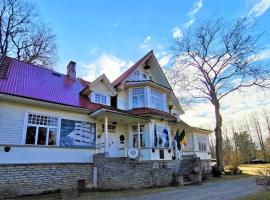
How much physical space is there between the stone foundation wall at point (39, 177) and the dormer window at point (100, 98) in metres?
5.15

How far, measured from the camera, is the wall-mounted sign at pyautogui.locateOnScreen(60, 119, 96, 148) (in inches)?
537

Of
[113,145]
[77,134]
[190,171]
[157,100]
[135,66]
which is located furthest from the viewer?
[135,66]

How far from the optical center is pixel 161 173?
14312 mm

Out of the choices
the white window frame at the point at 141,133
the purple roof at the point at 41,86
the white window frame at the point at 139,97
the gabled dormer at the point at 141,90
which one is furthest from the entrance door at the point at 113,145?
the white window frame at the point at 139,97

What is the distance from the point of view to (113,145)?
54.8ft

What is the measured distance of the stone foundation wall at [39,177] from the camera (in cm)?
1079

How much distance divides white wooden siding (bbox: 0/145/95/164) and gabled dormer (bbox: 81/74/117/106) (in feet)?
14.2

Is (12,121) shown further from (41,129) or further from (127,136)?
(127,136)

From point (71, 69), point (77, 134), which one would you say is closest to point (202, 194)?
point (77, 134)

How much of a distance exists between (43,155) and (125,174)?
15.5 feet

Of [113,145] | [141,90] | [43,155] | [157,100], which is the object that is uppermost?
[141,90]

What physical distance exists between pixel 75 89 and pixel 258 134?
60.5 m

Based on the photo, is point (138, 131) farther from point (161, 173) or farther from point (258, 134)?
point (258, 134)

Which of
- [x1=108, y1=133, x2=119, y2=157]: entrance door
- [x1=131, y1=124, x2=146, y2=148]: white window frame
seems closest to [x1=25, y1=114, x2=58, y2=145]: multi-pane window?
[x1=108, y1=133, x2=119, y2=157]: entrance door
